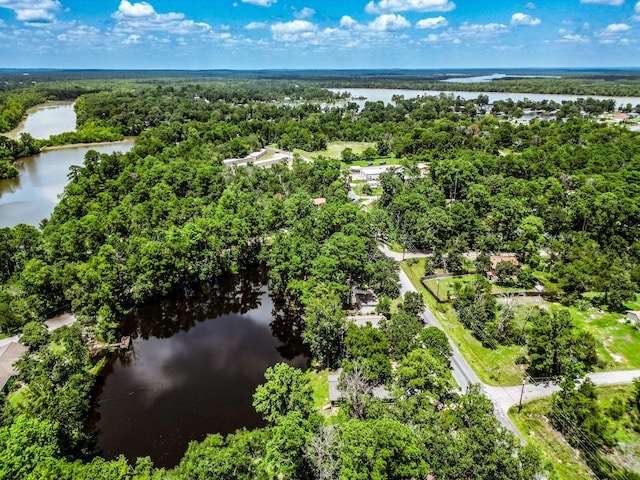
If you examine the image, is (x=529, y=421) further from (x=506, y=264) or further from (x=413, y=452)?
(x=506, y=264)

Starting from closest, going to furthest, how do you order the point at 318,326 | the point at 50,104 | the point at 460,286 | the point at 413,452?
the point at 413,452, the point at 318,326, the point at 460,286, the point at 50,104

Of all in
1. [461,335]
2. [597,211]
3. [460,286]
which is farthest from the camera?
[597,211]

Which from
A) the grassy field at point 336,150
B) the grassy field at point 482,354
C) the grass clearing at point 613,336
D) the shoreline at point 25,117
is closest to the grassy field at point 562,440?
the grassy field at point 482,354

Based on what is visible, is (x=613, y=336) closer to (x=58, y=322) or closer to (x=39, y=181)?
(x=58, y=322)

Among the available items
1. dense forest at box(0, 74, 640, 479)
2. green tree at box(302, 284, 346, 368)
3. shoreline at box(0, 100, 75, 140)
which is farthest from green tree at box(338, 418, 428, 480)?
shoreline at box(0, 100, 75, 140)

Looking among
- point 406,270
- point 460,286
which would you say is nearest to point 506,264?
point 460,286
